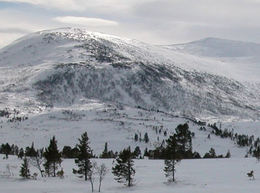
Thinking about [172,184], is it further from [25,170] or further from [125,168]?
[25,170]

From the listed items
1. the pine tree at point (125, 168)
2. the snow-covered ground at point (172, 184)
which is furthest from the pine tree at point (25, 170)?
the pine tree at point (125, 168)

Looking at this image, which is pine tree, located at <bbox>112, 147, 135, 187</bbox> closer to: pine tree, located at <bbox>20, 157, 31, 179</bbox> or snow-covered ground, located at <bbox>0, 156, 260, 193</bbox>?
snow-covered ground, located at <bbox>0, 156, 260, 193</bbox>

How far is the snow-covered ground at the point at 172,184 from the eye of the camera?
78188mm

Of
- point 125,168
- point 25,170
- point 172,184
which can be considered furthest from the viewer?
point 25,170

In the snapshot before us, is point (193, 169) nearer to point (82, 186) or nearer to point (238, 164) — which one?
point (238, 164)

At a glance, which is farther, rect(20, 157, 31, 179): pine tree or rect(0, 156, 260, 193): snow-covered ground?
rect(20, 157, 31, 179): pine tree

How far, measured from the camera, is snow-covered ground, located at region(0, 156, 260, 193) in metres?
78.2

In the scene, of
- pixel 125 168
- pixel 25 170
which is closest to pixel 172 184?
pixel 125 168

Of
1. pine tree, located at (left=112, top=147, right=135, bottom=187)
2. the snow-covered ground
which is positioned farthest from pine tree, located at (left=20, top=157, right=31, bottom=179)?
pine tree, located at (left=112, top=147, right=135, bottom=187)

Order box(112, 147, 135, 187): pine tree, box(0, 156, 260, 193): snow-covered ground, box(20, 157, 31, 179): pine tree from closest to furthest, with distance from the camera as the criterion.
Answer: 1. box(0, 156, 260, 193): snow-covered ground
2. box(112, 147, 135, 187): pine tree
3. box(20, 157, 31, 179): pine tree

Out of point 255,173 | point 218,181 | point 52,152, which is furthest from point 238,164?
point 52,152

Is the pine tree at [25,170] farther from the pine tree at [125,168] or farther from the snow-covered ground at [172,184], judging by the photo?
the pine tree at [125,168]

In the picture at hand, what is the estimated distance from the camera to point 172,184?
283ft

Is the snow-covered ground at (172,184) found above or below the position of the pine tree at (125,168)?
below
